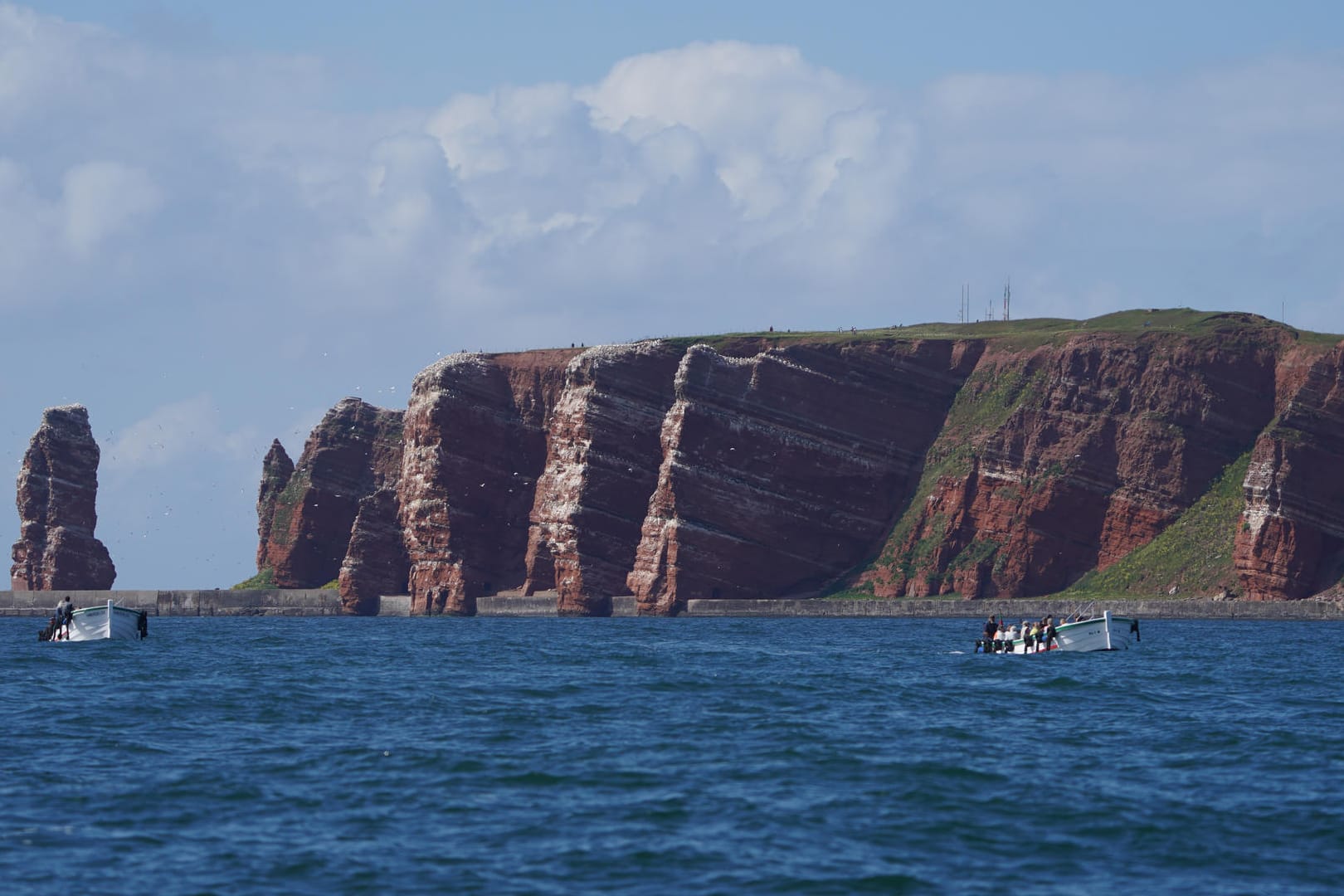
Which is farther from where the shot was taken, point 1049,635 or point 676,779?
point 1049,635

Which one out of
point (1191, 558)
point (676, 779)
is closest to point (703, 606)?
point (1191, 558)

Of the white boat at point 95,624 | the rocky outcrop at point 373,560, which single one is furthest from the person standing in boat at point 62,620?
the rocky outcrop at point 373,560

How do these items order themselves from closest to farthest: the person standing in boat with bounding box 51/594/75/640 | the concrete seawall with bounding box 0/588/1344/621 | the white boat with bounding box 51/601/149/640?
the person standing in boat with bounding box 51/594/75/640
the white boat with bounding box 51/601/149/640
the concrete seawall with bounding box 0/588/1344/621

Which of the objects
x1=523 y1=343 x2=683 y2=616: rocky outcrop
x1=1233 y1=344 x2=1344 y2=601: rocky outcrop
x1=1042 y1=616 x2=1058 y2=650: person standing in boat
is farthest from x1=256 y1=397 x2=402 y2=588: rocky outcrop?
x1=1042 y1=616 x2=1058 y2=650: person standing in boat

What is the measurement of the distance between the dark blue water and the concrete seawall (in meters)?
55.5

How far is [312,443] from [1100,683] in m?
140

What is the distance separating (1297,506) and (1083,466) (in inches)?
727

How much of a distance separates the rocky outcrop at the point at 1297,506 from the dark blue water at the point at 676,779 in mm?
60324

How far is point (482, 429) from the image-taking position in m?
160

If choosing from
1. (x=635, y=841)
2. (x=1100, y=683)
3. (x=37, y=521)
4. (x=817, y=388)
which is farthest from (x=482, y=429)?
(x=635, y=841)

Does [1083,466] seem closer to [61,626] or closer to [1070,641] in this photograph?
[1070,641]

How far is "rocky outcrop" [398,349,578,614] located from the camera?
15612 cm

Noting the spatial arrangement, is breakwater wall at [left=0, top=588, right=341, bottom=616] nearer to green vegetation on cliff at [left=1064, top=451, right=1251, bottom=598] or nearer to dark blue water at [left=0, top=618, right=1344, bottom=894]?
green vegetation on cliff at [left=1064, top=451, right=1251, bottom=598]

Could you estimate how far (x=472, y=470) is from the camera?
6270 inches
